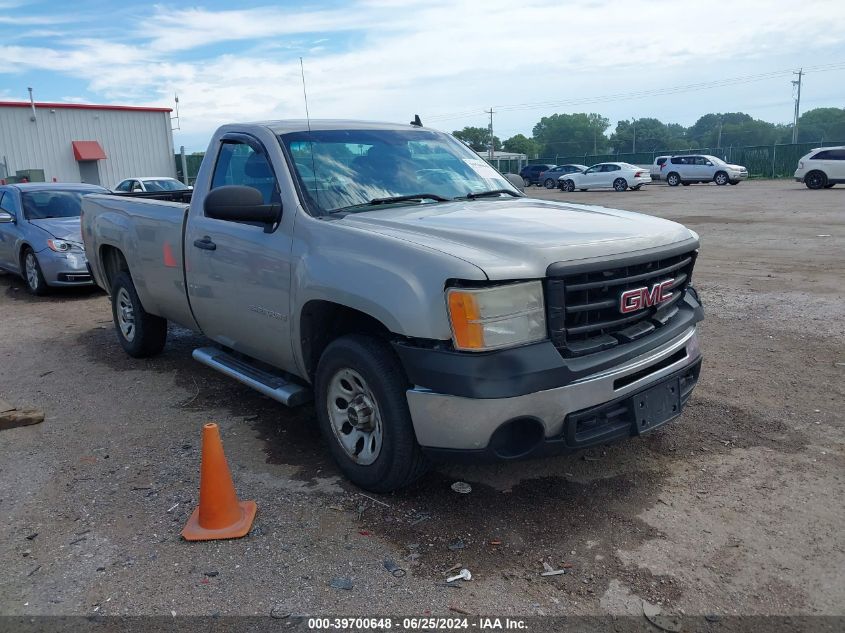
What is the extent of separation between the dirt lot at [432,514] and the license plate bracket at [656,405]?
0.42 metres

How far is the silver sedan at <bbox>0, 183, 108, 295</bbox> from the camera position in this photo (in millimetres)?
9977

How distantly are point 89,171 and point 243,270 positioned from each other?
37.9 m

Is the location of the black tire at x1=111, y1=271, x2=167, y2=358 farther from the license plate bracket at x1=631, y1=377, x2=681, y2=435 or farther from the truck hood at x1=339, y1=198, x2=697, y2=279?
the license plate bracket at x1=631, y1=377, x2=681, y2=435

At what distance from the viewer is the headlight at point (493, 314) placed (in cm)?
308

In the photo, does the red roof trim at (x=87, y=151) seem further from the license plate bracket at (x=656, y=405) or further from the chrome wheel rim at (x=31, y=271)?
the license plate bracket at (x=656, y=405)

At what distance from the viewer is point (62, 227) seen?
1032 centimetres

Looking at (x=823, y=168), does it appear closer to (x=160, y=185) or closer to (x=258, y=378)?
(x=160, y=185)

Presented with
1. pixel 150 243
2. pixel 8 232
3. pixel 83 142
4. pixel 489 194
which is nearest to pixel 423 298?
pixel 489 194

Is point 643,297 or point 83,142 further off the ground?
point 83,142

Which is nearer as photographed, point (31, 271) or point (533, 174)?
point (31, 271)

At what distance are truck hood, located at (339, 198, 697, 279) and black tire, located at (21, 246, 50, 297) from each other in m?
7.93

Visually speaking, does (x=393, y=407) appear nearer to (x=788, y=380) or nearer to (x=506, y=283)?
(x=506, y=283)

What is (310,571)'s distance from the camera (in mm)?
3146

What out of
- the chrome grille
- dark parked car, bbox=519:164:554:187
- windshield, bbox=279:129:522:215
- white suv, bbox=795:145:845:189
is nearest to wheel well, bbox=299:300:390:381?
windshield, bbox=279:129:522:215
